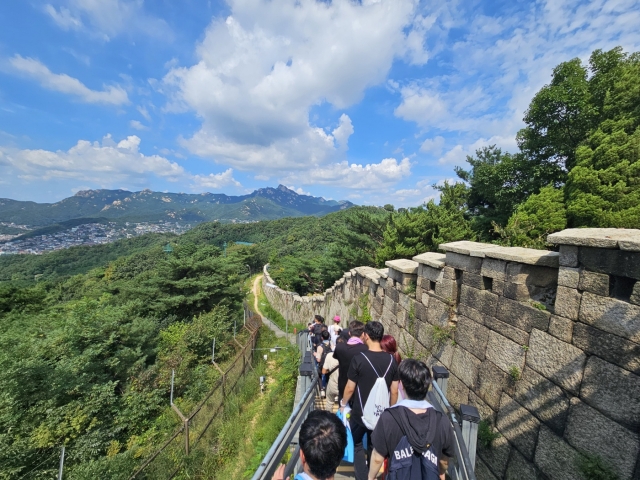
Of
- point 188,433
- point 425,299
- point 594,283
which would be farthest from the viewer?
point 188,433

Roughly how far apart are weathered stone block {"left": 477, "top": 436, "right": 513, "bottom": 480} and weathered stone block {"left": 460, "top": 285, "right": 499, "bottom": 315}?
1276mm

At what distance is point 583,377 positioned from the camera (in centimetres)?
223

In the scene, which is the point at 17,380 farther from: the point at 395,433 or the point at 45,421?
the point at 395,433

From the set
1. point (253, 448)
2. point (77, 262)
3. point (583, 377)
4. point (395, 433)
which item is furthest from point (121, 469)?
point (77, 262)

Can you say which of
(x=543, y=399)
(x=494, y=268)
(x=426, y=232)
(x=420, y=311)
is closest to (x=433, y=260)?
(x=420, y=311)

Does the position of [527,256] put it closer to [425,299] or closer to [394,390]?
[394,390]

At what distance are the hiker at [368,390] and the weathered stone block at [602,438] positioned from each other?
53.7 inches

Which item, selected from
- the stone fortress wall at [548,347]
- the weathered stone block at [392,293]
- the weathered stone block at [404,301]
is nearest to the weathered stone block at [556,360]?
the stone fortress wall at [548,347]

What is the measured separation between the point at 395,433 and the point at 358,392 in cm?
81

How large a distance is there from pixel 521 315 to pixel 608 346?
78 cm

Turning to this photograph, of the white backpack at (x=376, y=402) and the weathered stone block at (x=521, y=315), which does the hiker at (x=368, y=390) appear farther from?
the weathered stone block at (x=521, y=315)

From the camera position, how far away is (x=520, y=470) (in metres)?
2.59

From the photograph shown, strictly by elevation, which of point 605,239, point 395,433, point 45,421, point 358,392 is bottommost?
point 45,421

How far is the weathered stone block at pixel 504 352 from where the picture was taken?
2.84 meters
